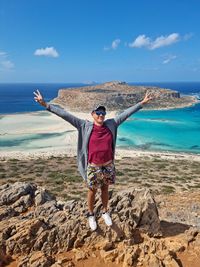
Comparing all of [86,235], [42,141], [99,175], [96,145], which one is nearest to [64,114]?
[96,145]

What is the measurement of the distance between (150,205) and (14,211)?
3.67m

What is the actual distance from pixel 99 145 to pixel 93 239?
6.98 ft

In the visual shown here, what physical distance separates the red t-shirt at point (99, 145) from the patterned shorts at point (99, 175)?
0.15 meters

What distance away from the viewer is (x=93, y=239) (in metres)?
6.78

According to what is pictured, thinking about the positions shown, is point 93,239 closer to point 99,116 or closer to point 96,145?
point 96,145

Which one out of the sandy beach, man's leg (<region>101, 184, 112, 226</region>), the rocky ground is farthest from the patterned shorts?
the sandy beach

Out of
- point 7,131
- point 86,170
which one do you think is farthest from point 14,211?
point 7,131

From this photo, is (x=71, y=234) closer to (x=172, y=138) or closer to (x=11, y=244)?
(x=11, y=244)

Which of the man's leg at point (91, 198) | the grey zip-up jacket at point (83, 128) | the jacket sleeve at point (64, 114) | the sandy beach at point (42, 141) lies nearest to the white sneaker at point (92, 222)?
the man's leg at point (91, 198)

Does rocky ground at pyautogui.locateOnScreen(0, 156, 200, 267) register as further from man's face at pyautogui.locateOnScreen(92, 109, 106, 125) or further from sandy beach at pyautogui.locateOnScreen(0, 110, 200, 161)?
sandy beach at pyautogui.locateOnScreen(0, 110, 200, 161)

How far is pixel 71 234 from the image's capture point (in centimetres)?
674

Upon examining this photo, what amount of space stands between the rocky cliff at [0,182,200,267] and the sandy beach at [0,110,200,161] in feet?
111

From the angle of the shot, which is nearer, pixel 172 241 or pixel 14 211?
pixel 172 241

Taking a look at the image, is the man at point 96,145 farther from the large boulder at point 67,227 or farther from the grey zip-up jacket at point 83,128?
the large boulder at point 67,227
